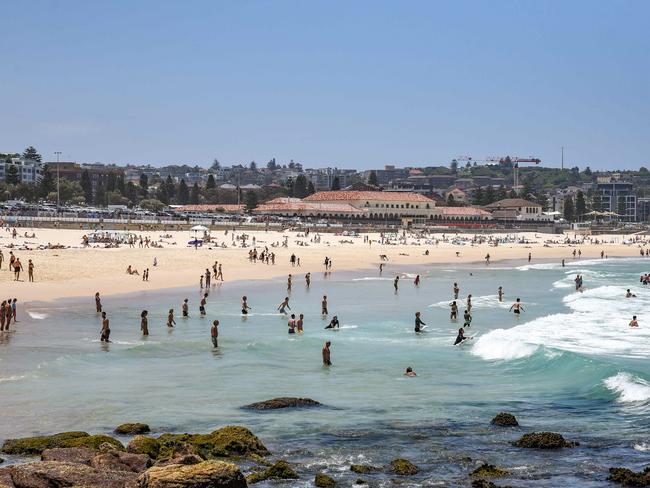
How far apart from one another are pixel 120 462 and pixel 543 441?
6.47 m

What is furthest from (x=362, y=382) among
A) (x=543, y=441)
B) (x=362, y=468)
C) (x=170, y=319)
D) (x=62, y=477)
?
(x=62, y=477)

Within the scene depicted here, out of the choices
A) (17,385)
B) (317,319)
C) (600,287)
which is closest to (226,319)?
(317,319)

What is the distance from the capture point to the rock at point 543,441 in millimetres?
13938

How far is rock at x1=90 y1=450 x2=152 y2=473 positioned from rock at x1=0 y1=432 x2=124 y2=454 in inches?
35.3

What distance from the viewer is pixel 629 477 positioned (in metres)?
12.1

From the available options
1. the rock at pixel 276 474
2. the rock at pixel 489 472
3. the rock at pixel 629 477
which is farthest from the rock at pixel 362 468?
the rock at pixel 629 477

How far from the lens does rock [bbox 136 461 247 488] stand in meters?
9.65

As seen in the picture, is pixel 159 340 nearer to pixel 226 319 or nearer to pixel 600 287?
pixel 226 319

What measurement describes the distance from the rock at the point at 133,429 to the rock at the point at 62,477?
3.31 metres

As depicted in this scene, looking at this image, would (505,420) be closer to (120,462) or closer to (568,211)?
(120,462)

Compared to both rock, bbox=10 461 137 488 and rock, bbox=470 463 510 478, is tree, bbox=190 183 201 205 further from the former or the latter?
rock, bbox=10 461 137 488

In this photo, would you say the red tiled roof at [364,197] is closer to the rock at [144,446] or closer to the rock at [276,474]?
the rock at [144,446]

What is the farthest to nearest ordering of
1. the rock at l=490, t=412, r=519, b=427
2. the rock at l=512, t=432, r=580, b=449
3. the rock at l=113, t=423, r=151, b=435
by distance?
the rock at l=490, t=412, r=519, b=427 < the rock at l=113, t=423, r=151, b=435 < the rock at l=512, t=432, r=580, b=449

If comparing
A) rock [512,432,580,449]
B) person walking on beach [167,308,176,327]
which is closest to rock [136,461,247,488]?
rock [512,432,580,449]
